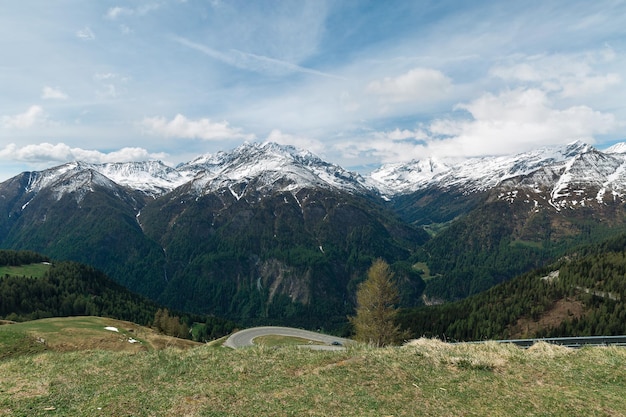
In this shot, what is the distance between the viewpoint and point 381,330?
201 feet

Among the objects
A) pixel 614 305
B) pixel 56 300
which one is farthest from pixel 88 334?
pixel 614 305

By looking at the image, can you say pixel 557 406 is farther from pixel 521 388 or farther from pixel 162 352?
pixel 162 352

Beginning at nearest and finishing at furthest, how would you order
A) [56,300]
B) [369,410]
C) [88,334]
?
1. [369,410]
2. [88,334]
3. [56,300]

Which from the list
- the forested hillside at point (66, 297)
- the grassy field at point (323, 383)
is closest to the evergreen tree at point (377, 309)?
the grassy field at point (323, 383)

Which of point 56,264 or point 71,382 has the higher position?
point 71,382

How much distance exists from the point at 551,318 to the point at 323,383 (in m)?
130

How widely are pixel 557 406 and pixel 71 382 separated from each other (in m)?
27.6

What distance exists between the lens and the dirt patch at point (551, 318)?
4414 inches

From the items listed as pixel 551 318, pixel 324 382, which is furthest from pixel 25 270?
pixel 551 318

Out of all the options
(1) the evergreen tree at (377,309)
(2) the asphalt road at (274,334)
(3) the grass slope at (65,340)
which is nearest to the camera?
(3) the grass slope at (65,340)

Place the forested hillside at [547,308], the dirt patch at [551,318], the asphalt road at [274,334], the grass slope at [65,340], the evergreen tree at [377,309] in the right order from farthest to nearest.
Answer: the dirt patch at [551,318], the forested hillside at [547,308], the asphalt road at [274,334], the evergreen tree at [377,309], the grass slope at [65,340]

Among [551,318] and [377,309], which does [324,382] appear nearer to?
[377,309]

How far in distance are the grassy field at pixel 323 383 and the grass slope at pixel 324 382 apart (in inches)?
2.5

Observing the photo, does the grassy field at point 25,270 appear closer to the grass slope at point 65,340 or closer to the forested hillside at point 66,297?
the forested hillside at point 66,297
